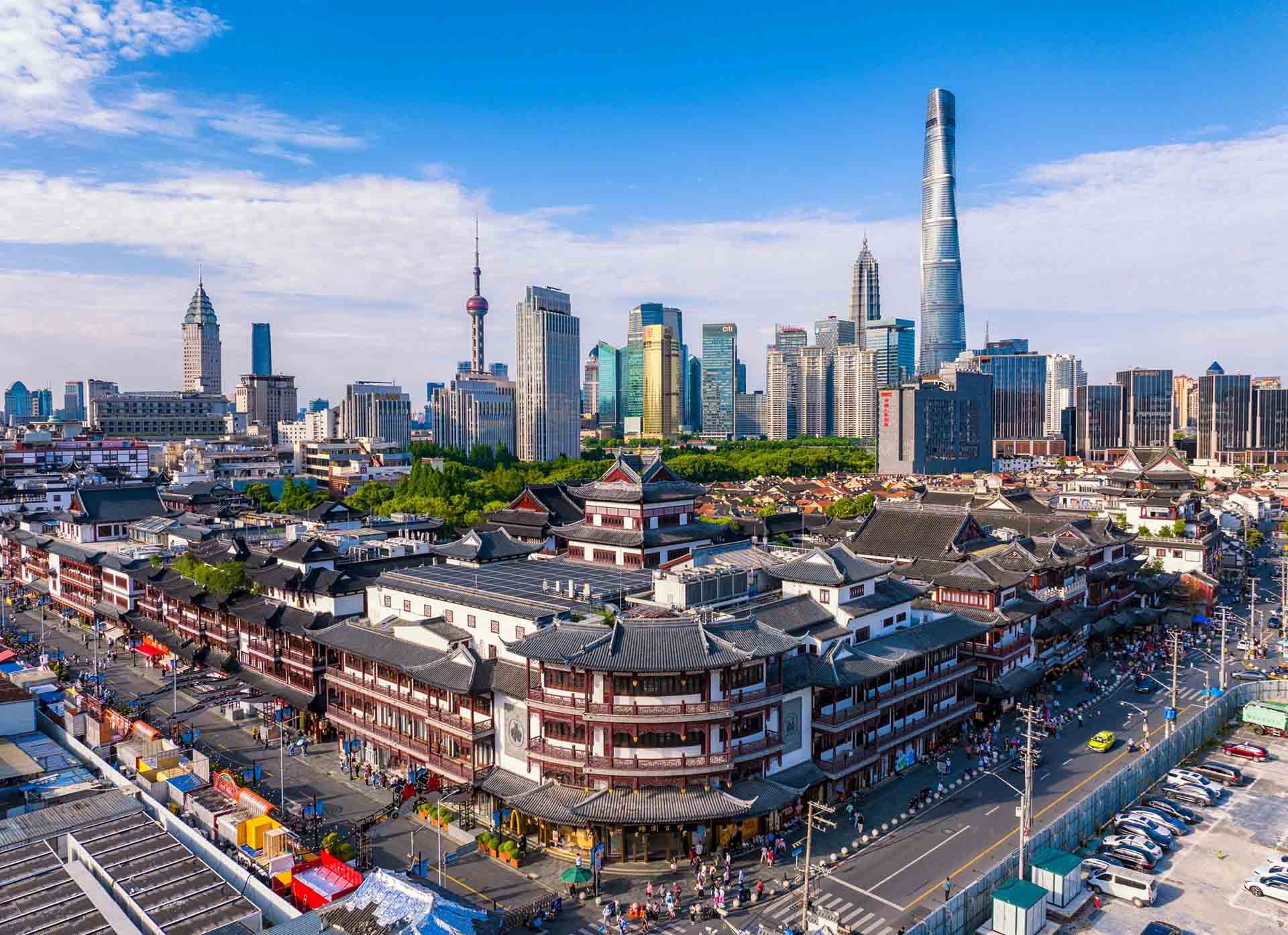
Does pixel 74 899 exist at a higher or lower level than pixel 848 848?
higher

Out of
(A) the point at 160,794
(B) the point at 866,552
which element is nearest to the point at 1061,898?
(A) the point at 160,794

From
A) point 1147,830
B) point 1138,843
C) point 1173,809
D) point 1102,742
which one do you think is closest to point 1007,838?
point 1138,843

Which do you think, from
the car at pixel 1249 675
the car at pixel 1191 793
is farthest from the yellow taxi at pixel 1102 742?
the car at pixel 1249 675

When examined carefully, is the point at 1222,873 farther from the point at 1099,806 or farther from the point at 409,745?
the point at 409,745

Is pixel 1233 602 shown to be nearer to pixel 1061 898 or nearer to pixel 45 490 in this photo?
pixel 1061 898

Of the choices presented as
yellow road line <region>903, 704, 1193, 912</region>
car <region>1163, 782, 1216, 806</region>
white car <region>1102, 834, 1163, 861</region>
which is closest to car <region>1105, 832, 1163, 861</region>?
white car <region>1102, 834, 1163, 861</region>
